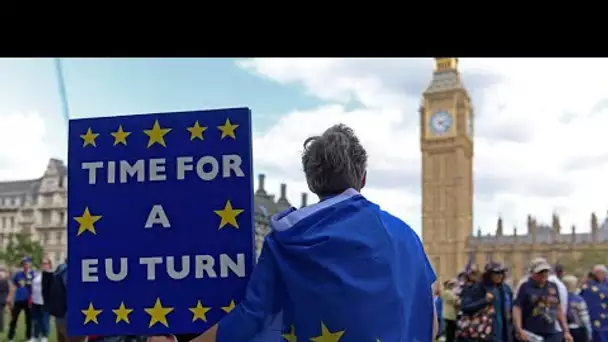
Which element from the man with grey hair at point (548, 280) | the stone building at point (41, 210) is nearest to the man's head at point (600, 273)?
the man with grey hair at point (548, 280)

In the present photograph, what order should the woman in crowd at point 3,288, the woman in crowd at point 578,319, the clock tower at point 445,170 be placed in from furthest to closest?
the clock tower at point 445,170, the woman in crowd at point 3,288, the woman in crowd at point 578,319

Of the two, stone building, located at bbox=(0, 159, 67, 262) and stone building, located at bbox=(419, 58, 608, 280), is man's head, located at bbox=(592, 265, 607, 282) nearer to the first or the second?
stone building, located at bbox=(0, 159, 67, 262)

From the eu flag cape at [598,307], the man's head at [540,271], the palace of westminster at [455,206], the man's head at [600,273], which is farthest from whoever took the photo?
the palace of westminster at [455,206]

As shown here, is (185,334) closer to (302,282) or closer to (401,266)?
(302,282)

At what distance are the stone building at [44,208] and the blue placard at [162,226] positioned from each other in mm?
61602

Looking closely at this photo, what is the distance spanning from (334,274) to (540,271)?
578 centimetres

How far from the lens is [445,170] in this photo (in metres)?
90.1

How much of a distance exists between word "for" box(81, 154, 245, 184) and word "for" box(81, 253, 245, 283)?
0.28 meters

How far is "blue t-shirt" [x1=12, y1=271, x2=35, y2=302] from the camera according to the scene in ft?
40.6

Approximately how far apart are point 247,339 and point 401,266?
1.75ft

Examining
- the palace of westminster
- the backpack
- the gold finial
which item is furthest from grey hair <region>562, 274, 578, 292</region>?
the gold finial

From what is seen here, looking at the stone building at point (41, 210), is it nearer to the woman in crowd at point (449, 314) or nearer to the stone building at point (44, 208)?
the stone building at point (44, 208)

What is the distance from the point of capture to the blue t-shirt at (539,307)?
755cm
